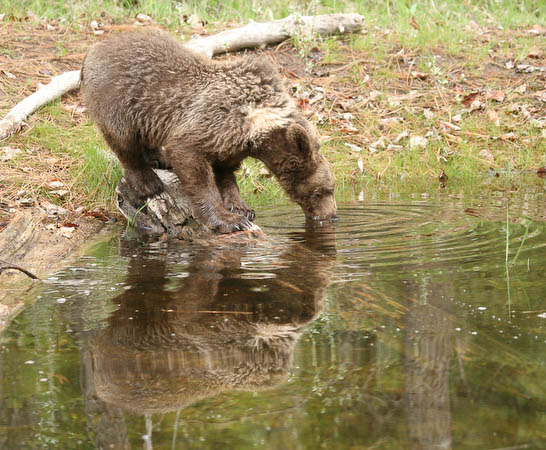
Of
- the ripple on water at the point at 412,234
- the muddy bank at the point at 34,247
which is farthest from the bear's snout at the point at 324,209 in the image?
the muddy bank at the point at 34,247

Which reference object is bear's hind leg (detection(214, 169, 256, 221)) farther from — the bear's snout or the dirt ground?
the dirt ground

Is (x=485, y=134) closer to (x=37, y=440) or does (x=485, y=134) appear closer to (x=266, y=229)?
(x=266, y=229)

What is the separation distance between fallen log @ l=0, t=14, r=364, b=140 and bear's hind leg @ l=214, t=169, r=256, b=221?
303 centimetres

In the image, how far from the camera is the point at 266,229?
6.92m

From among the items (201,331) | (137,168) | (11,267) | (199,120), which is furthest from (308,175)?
(201,331)

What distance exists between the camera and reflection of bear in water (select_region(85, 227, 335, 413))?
11.0ft

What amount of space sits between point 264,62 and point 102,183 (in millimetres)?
2217

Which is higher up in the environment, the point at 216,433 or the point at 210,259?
the point at 210,259

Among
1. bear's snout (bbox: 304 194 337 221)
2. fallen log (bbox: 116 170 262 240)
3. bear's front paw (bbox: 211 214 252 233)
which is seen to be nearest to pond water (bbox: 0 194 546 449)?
bear's front paw (bbox: 211 214 252 233)

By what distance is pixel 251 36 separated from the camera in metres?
11.5

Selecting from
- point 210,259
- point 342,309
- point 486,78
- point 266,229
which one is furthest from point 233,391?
point 486,78

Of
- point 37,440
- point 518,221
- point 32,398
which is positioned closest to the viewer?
point 37,440

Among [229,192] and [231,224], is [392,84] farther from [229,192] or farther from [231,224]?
[231,224]

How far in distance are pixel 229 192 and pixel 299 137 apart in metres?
1.02
